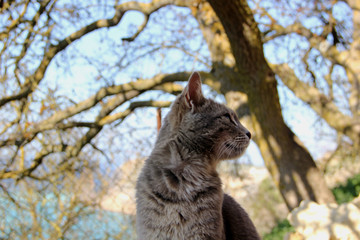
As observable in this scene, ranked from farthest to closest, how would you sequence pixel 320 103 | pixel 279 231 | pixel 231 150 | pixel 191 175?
pixel 279 231
pixel 320 103
pixel 231 150
pixel 191 175

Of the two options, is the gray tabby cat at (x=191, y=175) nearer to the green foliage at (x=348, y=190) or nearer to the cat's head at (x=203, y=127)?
the cat's head at (x=203, y=127)

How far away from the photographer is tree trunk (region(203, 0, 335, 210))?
127 inches

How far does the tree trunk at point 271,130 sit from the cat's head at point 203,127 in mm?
1558

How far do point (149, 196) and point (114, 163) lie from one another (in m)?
2.54

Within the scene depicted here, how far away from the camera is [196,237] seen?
57.2 inches

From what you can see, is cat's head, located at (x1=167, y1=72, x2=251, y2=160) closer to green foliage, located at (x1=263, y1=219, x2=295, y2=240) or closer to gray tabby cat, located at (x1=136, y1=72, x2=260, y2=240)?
gray tabby cat, located at (x1=136, y1=72, x2=260, y2=240)

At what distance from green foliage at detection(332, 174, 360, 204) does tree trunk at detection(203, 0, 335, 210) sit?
3.81 metres

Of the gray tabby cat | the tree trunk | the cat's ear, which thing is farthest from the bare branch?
the cat's ear

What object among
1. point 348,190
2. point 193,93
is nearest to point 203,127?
point 193,93

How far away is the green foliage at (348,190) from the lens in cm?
708

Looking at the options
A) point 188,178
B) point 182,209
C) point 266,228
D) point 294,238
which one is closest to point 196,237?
point 182,209

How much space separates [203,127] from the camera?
63.2 inches

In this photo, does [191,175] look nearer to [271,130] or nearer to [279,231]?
[271,130]

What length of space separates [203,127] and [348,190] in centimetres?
709
